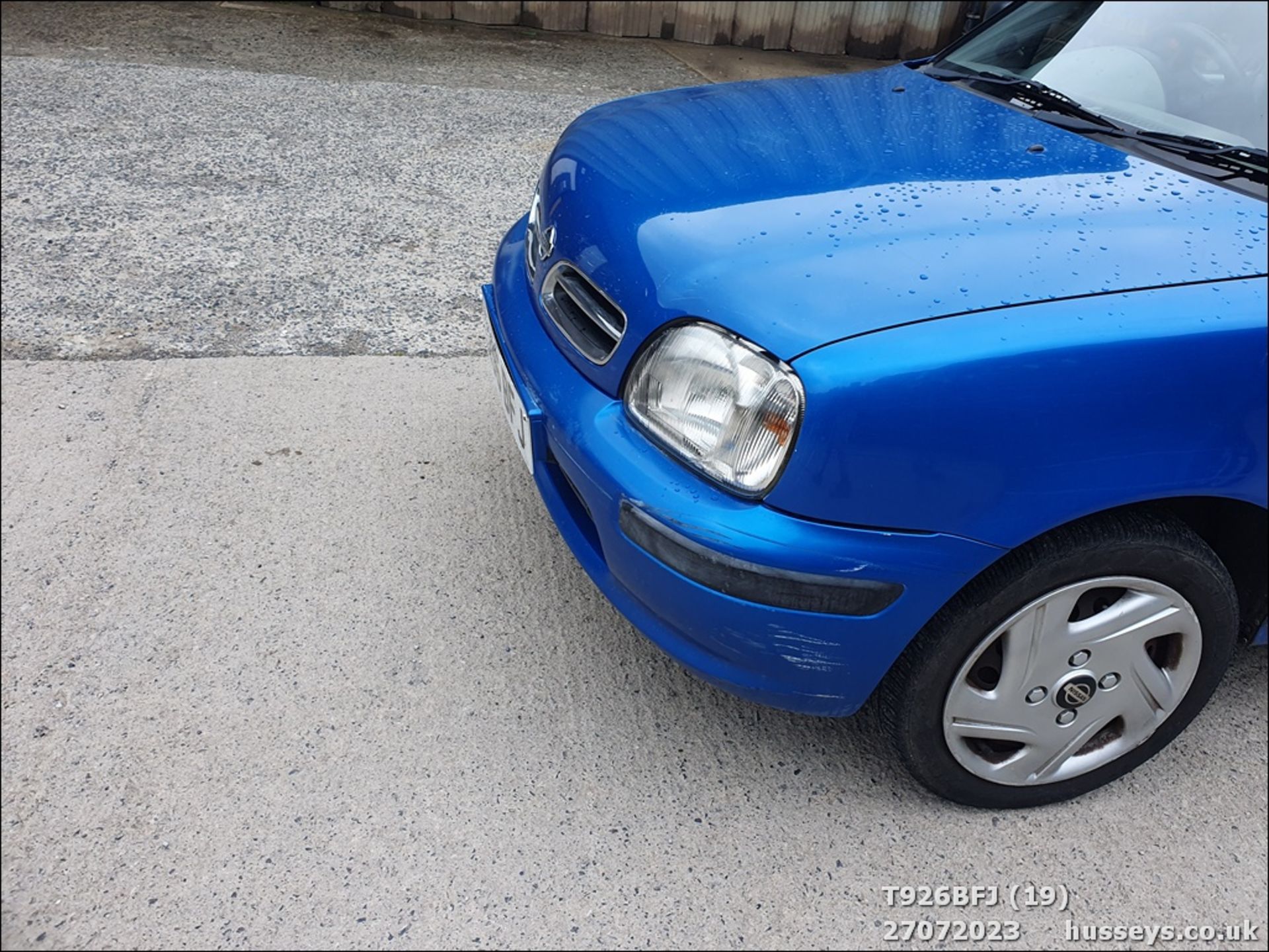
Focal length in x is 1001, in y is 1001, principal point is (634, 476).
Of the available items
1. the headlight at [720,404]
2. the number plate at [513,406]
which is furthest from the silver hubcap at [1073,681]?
the number plate at [513,406]

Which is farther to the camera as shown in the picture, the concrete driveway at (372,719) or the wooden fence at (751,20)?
the wooden fence at (751,20)

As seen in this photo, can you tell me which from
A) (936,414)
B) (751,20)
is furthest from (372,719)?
(751,20)

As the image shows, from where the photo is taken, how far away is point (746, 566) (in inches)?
61.9

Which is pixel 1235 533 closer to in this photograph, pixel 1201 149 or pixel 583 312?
pixel 1201 149

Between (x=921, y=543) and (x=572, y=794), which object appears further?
(x=572, y=794)

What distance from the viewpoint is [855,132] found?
6.95 feet

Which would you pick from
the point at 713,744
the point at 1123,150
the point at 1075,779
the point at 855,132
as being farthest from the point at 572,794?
the point at 1123,150

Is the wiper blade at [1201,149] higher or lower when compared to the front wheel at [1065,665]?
higher

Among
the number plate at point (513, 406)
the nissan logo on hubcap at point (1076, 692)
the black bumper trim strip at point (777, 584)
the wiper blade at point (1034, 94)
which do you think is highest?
the wiper blade at point (1034, 94)

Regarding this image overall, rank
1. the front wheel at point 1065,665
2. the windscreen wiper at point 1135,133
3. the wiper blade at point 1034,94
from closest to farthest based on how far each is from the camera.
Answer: the front wheel at point 1065,665 < the windscreen wiper at point 1135,133 < the wiper blade at point 1034,94

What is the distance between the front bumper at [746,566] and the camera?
1.57 m

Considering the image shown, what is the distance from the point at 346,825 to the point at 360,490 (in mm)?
1082

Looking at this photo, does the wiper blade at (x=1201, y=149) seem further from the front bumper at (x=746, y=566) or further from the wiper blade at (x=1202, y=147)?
the front bumper at (x=746, y=566)

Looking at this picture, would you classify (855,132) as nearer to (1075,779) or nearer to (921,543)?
(921,543)
